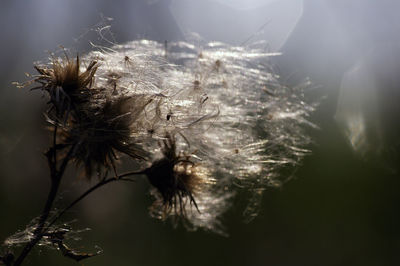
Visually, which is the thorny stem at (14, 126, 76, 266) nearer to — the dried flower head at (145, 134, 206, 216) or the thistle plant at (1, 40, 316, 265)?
the thistle plant at (1, 40, 316, 265)

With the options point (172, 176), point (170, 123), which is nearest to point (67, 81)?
point (170, 123)

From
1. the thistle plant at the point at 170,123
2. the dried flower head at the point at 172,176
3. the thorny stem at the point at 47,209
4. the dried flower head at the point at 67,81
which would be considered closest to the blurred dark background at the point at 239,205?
the thistle plant at the point at 170,123

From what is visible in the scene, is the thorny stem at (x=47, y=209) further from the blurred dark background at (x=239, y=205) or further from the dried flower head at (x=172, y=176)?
the blurred dark background at (x=239, y=205)

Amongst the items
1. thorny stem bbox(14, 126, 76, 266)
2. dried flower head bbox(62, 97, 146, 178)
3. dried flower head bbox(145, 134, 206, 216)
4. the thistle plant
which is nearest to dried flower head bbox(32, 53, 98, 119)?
the thistle plant

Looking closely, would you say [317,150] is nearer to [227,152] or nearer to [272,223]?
[272,223]

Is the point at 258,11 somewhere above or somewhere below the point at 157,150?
above

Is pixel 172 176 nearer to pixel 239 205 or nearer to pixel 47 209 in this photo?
pixel 47 209

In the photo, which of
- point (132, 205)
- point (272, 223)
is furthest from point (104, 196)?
point (272, 223)
